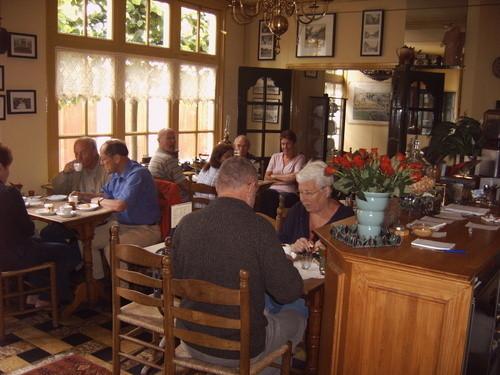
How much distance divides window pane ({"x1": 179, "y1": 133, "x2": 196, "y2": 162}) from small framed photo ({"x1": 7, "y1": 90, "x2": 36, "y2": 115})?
218 cm

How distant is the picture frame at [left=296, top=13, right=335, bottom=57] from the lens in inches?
284

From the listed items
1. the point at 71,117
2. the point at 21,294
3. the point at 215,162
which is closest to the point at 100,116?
the point at 71,117

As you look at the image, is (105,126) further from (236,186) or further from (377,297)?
(377,297)

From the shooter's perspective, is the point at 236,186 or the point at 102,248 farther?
the point at 102,248

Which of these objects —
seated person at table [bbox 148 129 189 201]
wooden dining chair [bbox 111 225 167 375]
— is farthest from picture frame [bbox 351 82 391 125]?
wooden dining chair [bbox 111 225 167 375]

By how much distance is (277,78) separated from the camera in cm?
756

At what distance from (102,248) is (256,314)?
95.7 inches

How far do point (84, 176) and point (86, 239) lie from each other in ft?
3.53

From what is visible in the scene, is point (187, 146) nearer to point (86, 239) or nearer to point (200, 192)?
point (200, 192)

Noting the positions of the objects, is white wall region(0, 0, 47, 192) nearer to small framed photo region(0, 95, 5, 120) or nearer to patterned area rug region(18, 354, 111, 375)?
small framed photo region(0, 95, 5, 120)

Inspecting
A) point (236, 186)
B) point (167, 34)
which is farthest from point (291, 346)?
point (167, 34)

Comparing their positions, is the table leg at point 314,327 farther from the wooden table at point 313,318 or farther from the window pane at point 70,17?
the window pane at point 70,17

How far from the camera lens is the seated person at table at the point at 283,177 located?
6281 mm

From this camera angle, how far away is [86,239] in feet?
13.5
